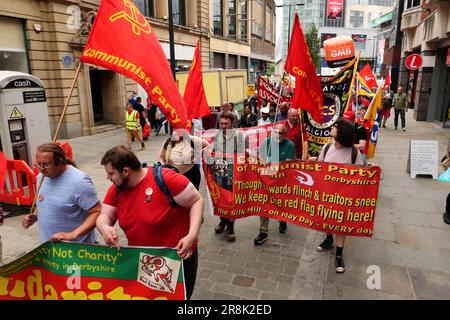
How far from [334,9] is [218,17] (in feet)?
255

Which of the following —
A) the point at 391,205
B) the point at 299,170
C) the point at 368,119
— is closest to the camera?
the point at 299,170

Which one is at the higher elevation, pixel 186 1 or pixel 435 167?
pixel 186 1

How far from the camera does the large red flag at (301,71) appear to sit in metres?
5.46

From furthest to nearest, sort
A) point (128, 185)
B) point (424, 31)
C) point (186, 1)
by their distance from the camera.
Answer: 1. point (186, 1)
2. point (424, 31)
3. point (128, 185)

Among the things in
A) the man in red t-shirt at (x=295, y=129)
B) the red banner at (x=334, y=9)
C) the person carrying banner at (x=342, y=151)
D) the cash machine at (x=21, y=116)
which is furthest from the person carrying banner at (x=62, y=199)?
the red banner at (x=334, y=9)

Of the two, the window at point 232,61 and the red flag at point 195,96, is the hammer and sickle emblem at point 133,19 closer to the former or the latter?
the red flag at point 195,96

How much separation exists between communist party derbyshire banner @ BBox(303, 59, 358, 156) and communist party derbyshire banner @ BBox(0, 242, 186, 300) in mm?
5166

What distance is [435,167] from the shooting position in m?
8.33

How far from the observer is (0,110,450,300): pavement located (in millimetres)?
3939

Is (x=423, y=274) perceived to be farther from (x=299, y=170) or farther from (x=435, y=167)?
(x=435, y=167)

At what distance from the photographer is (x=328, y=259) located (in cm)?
468

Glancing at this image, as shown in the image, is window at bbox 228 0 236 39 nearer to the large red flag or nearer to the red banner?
the large red flag
